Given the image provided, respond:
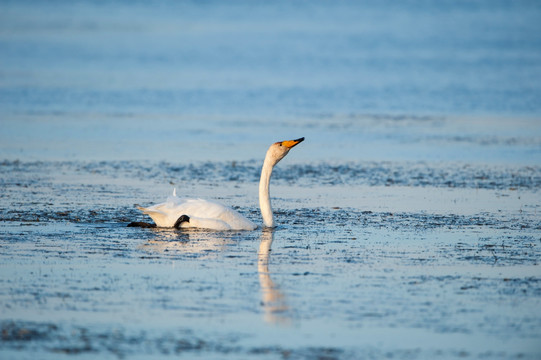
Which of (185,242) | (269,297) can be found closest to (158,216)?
(185,242)

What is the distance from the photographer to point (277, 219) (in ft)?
44.5

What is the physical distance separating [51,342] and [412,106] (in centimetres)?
2830

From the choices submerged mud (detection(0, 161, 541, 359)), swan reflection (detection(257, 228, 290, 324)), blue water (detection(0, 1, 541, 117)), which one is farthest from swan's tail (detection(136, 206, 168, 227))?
blue water (detection(0, 1, 541, 117))

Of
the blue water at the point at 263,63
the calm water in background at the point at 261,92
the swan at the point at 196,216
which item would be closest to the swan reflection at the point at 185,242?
the swan at the point at 196,216

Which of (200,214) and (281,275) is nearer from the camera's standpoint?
(281,275)

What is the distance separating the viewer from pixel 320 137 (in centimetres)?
2505

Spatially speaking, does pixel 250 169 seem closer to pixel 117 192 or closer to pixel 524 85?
pixel 117 192

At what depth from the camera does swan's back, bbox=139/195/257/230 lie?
12414 millimetres

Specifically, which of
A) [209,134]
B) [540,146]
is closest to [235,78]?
[209,134]

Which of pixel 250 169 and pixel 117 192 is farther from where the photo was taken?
pixel 250 169

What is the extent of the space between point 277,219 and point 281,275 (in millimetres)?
3789

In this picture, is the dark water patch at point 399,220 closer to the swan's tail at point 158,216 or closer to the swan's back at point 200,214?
the swan's back at point 200,214

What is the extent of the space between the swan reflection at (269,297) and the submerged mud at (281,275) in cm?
3

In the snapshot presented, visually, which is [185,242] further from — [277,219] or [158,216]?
[277,219]
